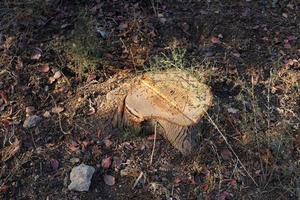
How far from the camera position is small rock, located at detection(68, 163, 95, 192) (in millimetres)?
2918

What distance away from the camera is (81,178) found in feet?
9.62

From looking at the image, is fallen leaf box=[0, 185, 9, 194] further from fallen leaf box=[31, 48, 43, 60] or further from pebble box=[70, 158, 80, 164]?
fallen leaf box=[31, 48, 43, 60]

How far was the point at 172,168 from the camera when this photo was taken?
3.02 meters

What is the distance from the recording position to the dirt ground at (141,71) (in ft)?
9.76

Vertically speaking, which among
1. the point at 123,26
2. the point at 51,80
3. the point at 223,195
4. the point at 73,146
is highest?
the point at 123,26

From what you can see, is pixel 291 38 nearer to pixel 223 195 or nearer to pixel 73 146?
→ pixel 223 195

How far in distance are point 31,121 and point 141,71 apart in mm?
770

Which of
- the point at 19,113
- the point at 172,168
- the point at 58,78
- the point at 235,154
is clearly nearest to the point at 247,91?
the point at 235,154

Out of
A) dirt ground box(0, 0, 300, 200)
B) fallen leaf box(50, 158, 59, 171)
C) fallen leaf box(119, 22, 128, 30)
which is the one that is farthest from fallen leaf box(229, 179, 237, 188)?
fallen leaf box(119, 22, 128, 30)

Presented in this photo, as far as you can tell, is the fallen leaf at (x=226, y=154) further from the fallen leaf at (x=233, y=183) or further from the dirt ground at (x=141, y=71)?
the fallen leaf at (x=233, y=183)

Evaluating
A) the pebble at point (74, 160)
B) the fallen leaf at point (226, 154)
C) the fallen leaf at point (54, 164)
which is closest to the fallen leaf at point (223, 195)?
the fallen leaf at point (226, 154)

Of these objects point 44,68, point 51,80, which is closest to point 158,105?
point 51,80

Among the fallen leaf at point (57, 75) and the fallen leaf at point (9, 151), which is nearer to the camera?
the fallen leaf at point (9, 151)

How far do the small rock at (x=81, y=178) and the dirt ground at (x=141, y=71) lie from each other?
0.13 feet
